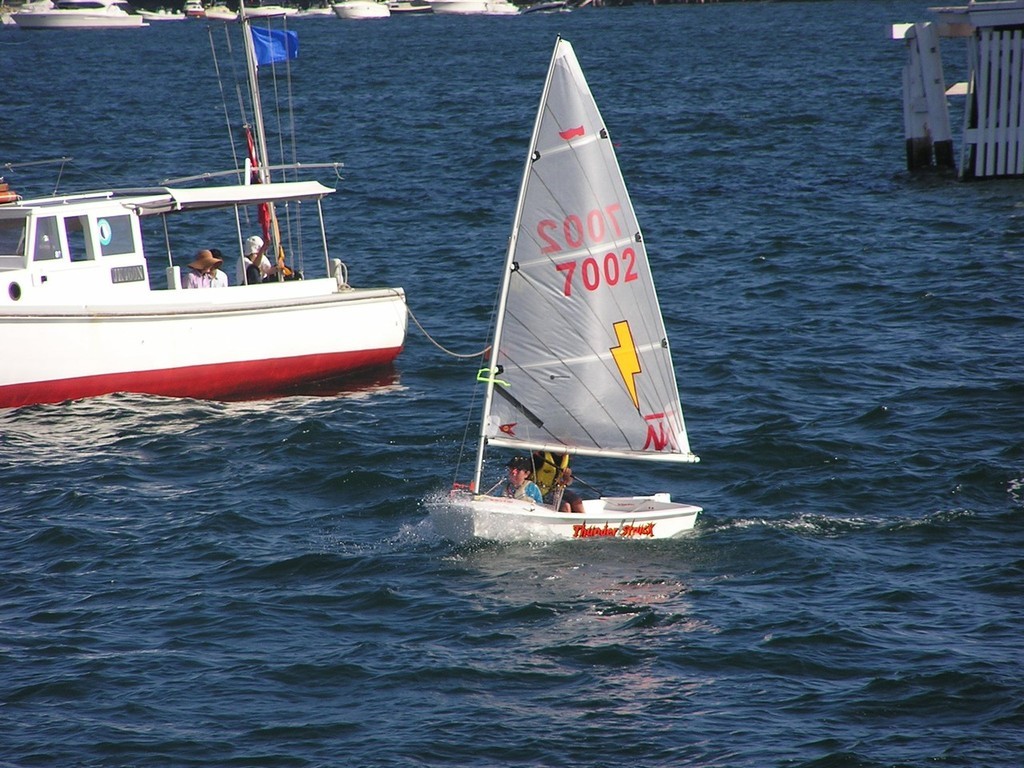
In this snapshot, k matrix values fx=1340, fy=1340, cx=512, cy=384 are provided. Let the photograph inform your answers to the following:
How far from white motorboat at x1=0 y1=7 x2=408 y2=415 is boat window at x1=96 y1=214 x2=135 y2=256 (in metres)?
0.02

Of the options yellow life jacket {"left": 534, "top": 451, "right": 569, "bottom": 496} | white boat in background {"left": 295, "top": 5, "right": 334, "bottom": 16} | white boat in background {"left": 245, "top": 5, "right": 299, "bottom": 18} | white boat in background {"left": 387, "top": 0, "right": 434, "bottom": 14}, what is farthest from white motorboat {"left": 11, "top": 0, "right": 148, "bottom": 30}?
yellow life jacket {"left": 534, "top": 451, "right": 569, "bottom": 496}

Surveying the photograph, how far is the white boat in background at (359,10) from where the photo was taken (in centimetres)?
16788

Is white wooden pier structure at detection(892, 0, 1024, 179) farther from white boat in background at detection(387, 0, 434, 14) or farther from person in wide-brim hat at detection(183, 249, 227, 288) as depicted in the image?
white boat in background at detection(387, 0, 434, 14)

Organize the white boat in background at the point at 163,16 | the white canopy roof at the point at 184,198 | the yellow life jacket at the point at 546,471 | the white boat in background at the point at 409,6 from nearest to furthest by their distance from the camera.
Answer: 1. the yellow life jacket at the point at 546,471
2. the white canopy roof at the point at 184,198
3. the white boat in background at the point at 163,16
4. the white boat in background at the point at 409,6

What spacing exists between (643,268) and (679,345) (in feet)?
33.7

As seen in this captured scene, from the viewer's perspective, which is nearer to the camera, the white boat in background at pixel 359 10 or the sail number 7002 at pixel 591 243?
the sail number 7002 at pixel 591 243

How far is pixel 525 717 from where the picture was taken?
46.4 feet

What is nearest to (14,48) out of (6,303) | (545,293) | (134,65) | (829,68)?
(134,65)

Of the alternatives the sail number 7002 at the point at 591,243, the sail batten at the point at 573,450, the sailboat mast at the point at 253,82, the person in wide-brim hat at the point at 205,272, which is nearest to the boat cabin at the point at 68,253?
the person in wide-brim hat at the point at 205,272

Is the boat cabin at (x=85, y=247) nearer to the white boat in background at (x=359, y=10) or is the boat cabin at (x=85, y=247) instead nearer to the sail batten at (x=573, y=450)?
the sail batten at (x=573, y=450)

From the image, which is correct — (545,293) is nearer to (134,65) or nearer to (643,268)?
(643,268)

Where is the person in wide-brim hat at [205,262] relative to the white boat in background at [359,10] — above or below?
below

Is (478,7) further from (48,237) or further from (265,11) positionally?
(48,237)

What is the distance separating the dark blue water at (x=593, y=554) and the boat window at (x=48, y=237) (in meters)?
2.76
